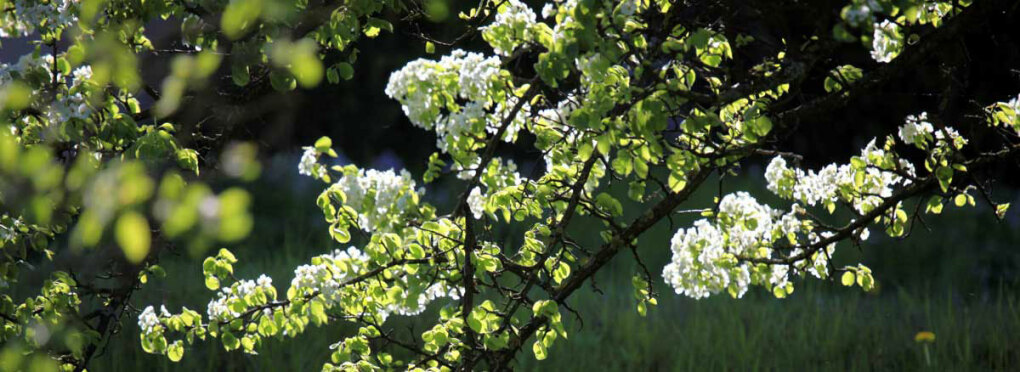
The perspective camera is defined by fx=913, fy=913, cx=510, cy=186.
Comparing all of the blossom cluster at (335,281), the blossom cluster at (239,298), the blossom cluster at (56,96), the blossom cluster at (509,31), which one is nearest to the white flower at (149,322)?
the blossom cluster at (239,298)

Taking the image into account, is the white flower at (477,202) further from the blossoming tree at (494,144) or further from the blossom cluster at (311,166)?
the blossom cluster at (311,166)

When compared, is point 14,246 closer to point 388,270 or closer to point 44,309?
point 44,309

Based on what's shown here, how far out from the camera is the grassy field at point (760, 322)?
4.43m

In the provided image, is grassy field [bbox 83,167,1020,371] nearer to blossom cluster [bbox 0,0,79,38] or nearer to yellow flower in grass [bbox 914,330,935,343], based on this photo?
yellow flower in grass [bbox 914,330,935,343]

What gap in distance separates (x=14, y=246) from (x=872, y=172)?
2.68 metres

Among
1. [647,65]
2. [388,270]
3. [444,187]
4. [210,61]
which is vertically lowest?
[210,61]

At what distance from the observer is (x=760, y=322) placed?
487 cm

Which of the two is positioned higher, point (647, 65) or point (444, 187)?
point (444, 187)

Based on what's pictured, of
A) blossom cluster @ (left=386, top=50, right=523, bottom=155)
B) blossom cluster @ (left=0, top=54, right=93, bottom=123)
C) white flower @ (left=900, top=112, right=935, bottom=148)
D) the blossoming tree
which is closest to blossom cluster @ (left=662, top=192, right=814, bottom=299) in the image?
the blossoming tree

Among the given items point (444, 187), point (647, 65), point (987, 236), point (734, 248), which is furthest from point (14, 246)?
point (987, 236)

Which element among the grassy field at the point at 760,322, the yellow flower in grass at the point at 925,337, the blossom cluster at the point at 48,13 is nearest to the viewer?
the blossom cluster at the point at 48,13

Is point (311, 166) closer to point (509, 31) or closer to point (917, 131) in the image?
point (509, 31)

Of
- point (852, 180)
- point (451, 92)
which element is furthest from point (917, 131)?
point (451, 92)

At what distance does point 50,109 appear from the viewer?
2.43 metres
